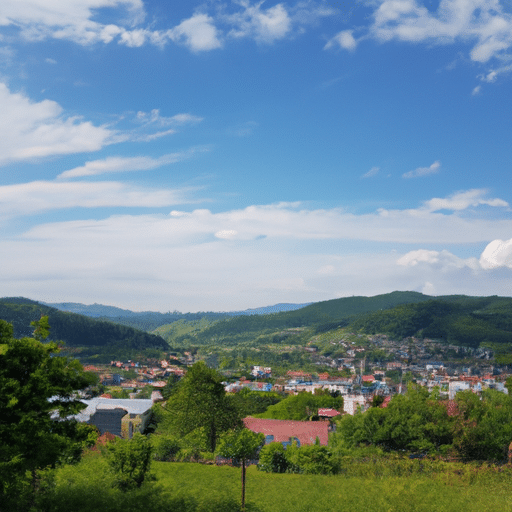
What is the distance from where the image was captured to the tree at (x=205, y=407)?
24.8 meters

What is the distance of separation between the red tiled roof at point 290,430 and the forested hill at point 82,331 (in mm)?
114960

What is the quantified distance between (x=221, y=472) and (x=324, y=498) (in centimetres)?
526

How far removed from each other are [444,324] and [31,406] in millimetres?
183318

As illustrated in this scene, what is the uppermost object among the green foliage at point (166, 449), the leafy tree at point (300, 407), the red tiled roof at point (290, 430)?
the green foliage at point (166, 449)

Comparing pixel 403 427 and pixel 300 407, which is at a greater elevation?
pixel 403 427

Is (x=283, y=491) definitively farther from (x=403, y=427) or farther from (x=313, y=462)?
(x=403, y=427)

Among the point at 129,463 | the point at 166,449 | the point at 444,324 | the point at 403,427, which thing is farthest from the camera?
the point at 444,324

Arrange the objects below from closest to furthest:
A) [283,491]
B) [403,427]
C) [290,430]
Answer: [283,491] → [403,427] → [290,430]

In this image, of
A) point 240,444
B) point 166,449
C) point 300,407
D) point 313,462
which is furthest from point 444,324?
point 240,444

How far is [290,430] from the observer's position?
30.0 meters

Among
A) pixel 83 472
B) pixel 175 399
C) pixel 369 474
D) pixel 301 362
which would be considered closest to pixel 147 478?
pixel 83 472

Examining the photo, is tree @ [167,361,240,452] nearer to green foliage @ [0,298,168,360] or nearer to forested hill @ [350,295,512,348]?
green foliage @ [0,298,168,360]

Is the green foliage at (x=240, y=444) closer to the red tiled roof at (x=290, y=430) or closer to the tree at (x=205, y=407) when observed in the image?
the tree at (x=205, y=407)

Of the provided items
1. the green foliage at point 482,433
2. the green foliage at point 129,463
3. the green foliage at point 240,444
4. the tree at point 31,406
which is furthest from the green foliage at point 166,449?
the green foliage at point 482,433
